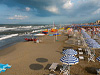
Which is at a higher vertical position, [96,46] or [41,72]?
[96,46]

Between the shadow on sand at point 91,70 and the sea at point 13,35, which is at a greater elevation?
the sea at point 13,35

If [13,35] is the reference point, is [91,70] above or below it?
below

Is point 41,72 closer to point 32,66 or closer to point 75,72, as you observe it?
point 32,66

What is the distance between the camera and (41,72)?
6844 mm

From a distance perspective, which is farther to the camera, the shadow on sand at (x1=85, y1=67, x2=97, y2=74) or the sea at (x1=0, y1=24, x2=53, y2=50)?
the sea at (x1=0, y1=24, x2=53, y2=50)

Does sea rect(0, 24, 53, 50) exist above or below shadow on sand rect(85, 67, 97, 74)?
above

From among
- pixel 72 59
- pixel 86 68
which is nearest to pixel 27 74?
pixel 72 59

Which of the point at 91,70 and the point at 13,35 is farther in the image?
the point at 13,35

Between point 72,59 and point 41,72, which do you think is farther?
point 41,72

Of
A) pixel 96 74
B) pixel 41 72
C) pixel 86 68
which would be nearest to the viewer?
pixel 96 74

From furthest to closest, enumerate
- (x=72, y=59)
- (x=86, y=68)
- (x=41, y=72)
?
1. (x=86, y=68)
2. (x=41, y=72)
3. (x=72, y=59)

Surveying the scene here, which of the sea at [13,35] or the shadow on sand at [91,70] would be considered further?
the sea at [13,35]

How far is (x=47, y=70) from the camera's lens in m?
7.10

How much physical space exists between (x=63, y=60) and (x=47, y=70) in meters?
2.31
